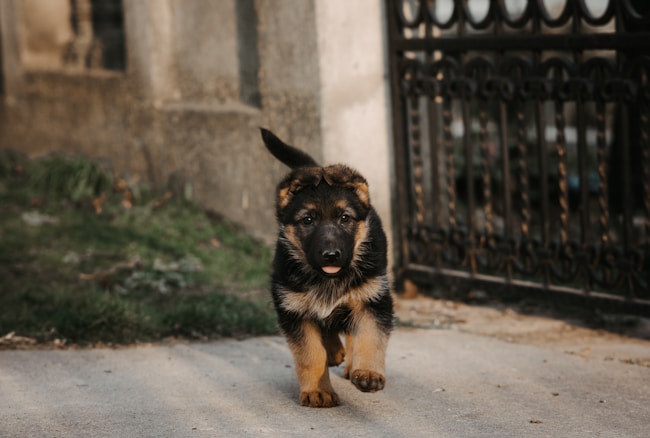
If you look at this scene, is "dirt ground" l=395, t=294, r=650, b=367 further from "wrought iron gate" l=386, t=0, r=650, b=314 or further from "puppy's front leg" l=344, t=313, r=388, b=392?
"puppy's front leg" l=344, t=313, r=388, b=392

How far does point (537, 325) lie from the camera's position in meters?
6.34

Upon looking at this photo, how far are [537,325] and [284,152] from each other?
2191mm

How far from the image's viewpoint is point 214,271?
7.36 metres

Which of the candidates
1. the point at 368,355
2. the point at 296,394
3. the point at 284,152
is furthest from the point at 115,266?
the point at 368,355

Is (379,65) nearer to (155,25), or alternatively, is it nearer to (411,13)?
(411,13)

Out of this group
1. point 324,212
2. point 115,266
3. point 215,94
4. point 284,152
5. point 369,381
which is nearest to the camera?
point 369,381

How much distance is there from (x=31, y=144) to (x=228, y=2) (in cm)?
412

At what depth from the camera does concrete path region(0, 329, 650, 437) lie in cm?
415

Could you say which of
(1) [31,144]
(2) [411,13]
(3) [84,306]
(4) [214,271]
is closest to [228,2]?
(2) [411,13]

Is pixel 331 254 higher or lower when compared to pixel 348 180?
lower

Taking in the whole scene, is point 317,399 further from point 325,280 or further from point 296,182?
point 296,182

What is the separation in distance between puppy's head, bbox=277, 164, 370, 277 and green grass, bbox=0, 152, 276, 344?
5.26 ft

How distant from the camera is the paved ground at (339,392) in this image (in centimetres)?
415

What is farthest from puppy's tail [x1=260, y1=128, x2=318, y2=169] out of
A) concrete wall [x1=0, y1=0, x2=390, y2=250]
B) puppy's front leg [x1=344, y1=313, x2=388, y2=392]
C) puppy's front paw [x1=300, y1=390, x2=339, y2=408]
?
concrete wall [x1=0, y1=0, x2=390, y2=250]
